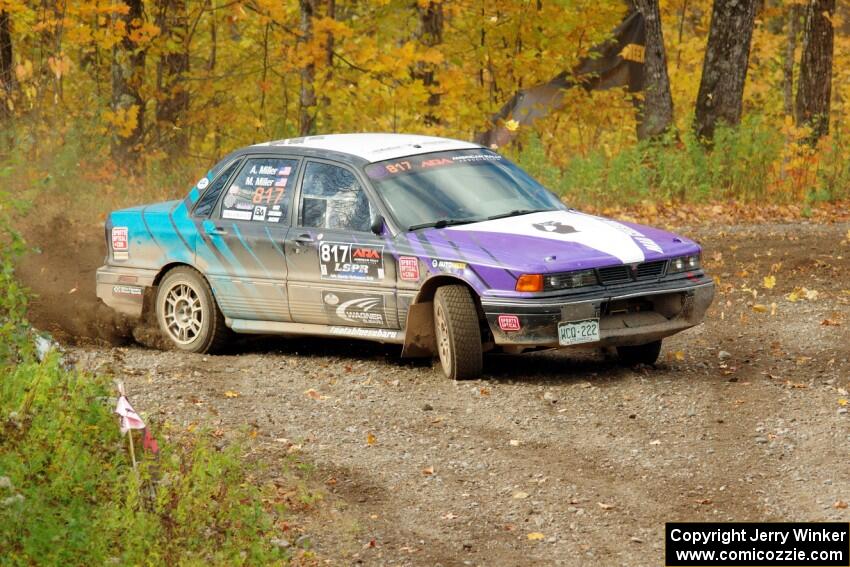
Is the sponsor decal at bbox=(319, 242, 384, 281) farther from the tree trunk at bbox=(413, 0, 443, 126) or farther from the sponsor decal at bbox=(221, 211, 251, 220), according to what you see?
the tree trunk at bbox=(413, 0, 443, 126)

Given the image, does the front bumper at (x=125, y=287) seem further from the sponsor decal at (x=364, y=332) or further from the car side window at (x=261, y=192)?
the sponsor decal at (x=364, y=332)

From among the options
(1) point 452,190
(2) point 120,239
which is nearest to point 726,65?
(1) point 452,190

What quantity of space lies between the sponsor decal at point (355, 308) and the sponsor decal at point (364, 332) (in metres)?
0.05

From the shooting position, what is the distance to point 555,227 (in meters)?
9.05

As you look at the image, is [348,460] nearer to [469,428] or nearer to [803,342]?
[469,428]

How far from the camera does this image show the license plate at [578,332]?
839 centimetres

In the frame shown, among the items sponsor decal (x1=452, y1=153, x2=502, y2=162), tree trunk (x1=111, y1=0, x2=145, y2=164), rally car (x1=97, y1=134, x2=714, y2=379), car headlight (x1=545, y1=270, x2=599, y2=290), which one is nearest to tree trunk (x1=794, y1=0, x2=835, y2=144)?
tree trunk (x1=111, y1=0, x2=145, y2=164)

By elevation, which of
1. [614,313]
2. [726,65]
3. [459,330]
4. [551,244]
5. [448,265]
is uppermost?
[726,65]

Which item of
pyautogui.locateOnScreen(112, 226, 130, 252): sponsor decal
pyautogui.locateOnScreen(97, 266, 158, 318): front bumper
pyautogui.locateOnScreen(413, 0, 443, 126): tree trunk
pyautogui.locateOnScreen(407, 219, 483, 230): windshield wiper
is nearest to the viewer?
pyautogui.locateOnScreen(407, 219, 483, 230): windshield wiper

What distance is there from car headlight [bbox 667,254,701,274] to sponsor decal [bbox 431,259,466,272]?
1416 mm

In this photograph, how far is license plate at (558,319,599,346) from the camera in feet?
27.5

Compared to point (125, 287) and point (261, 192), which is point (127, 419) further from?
point (125, 287)

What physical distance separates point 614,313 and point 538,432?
1.30 meters

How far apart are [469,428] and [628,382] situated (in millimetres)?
1531
